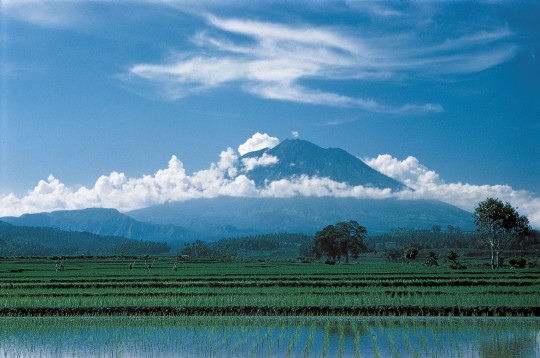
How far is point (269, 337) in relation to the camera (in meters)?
26.5

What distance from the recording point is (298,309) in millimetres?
33844

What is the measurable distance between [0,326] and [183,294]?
13361 mm

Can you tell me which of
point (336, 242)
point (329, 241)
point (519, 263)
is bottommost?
point (519, 263)

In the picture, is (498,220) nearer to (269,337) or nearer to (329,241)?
(329,241)

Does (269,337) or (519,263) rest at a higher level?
(519,263)

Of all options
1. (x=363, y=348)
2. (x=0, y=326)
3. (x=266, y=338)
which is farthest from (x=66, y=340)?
(x=363, y=348)

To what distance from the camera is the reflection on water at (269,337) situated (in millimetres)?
23422

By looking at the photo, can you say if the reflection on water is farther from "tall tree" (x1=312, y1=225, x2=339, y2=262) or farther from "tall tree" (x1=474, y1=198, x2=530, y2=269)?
"tall tree" (x1=312, y1=225, x2=339, y2=262)

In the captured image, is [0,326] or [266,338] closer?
[266,338]

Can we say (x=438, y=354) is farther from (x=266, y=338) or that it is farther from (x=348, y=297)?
(x=348, y=297)

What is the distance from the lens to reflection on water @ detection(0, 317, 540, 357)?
23422 millimetres

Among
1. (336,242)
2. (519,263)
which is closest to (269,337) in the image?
(519,263)

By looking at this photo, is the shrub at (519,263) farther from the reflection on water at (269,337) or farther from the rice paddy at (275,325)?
the reflection on water at (269,337)

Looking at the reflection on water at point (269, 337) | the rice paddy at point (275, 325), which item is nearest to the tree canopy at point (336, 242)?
the rice paddy at point (275, 325)
